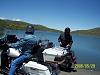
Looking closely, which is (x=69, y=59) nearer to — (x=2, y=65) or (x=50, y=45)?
(x=50, y=45)

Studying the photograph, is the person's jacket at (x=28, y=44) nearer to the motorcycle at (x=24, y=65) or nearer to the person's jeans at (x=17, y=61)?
the person's jeans at (x=17, y=61)

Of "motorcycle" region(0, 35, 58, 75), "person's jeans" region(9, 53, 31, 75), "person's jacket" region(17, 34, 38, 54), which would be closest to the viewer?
"motorcycle" region(0, 35, 58, 75)

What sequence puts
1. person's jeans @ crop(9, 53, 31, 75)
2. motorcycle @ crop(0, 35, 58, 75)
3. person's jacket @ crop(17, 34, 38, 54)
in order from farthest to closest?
person's jacket @ crop(17, 34, 38, 54) < person's jeans @ crop(9, 53, 31, 75) < motorcycle @ crop(0, 35, 58, 75)

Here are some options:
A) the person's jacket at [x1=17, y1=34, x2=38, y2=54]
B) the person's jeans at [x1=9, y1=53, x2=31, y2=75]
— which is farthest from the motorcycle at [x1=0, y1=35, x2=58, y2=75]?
the person's jacket at [x1=17, y1=34, x2=38, y2=54]

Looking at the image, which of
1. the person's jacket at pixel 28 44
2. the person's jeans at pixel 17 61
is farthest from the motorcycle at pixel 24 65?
the person's jacket at pixel 28 44

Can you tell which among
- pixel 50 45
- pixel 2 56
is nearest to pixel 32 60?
pixel 2 56

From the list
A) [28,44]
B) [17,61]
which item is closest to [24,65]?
[17,61]

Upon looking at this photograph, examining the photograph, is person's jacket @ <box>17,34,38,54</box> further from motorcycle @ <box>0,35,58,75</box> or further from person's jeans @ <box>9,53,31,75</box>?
motorcycle @ <box>0,35,58,75</box>

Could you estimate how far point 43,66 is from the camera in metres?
7.41

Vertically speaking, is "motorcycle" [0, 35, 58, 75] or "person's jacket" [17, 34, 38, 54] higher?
"person's jacket" [17, 34, 38, 54]

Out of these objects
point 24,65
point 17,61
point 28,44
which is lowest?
point 24,65

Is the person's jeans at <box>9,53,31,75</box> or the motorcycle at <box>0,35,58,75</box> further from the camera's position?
the person's jeans at <box>9,53,31,75</box>

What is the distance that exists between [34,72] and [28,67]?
0.28 meters

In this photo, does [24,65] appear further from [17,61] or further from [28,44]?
[28,44]
